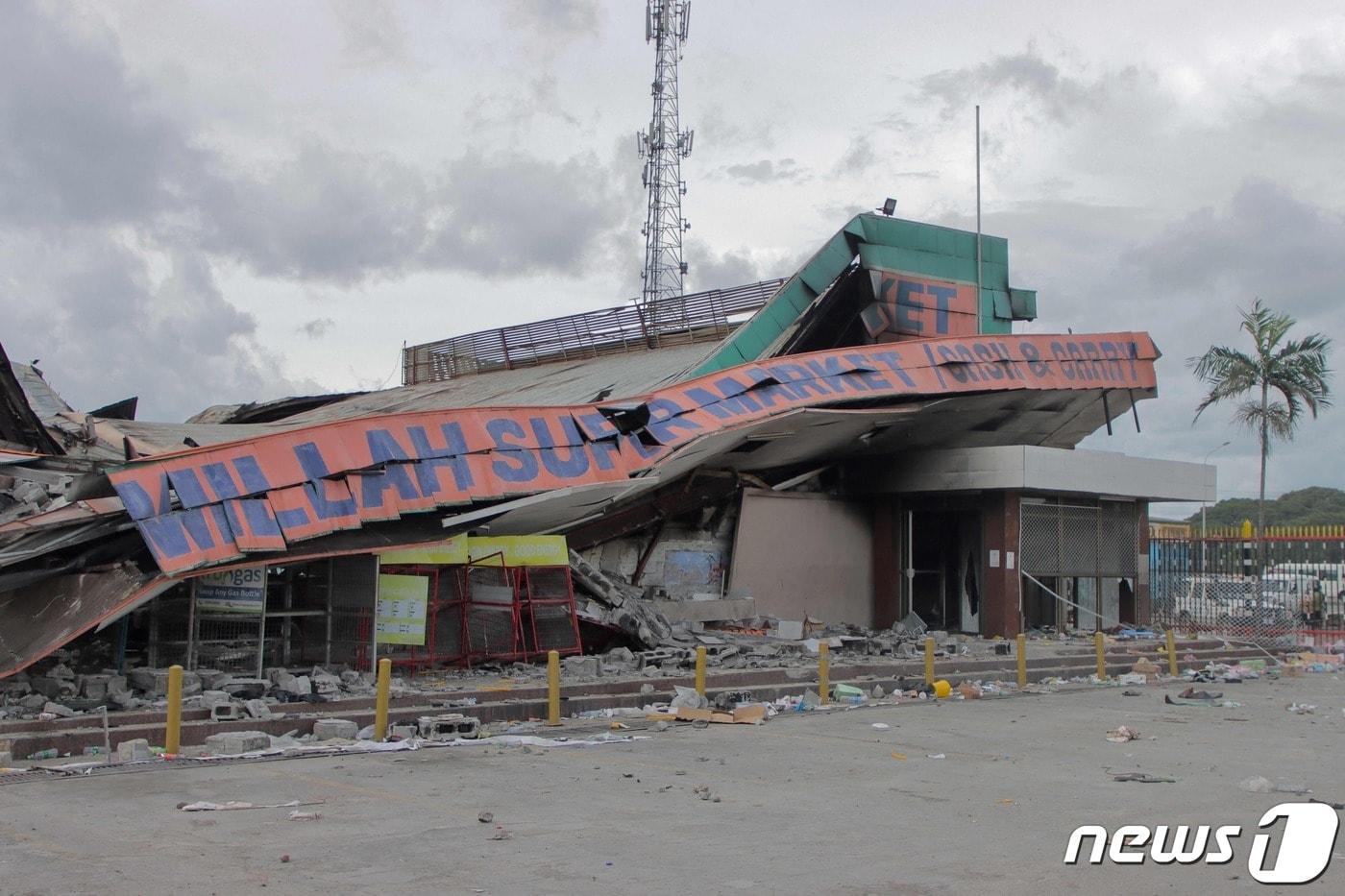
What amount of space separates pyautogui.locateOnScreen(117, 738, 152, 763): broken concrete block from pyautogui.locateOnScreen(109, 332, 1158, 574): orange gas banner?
4296 mm

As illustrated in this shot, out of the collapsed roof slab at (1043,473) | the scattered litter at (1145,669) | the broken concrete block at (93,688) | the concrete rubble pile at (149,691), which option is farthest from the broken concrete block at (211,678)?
the collapsed roof slab at (1043,473)

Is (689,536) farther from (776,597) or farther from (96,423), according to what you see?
(96,423)

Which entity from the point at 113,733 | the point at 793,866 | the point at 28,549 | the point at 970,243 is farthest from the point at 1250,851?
the point at 970,243

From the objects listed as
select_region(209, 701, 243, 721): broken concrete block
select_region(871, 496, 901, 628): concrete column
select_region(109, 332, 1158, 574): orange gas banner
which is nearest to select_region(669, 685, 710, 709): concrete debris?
select_region(209, 701, 243, 721): broken concrete block

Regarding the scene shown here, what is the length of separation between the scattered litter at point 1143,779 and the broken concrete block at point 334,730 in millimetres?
7630

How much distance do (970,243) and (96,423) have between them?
23.9m

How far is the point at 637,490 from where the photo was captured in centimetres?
2362

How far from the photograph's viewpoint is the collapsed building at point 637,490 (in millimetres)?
17297

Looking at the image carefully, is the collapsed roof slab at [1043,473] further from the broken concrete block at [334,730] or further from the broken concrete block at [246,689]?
the broken concrete block at [334,730]

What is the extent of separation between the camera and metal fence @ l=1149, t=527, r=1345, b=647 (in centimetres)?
2914

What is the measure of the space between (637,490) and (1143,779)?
12941 millimetres

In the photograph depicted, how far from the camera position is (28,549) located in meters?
15.7

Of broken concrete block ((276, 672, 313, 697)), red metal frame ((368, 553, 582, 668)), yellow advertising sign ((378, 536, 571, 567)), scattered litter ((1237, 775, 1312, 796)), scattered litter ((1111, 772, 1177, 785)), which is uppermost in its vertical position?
yellow advertising sign ((378, 536, 571, 567))

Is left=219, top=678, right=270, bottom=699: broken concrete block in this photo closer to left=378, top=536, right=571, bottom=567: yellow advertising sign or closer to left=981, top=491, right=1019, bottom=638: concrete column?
left=378, top=536, right=571, bottom=567: yellow advertising sign
